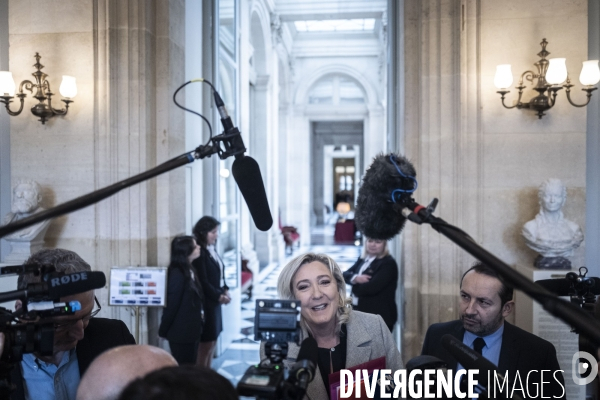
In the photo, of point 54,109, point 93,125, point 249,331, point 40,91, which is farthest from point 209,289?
point 249,331

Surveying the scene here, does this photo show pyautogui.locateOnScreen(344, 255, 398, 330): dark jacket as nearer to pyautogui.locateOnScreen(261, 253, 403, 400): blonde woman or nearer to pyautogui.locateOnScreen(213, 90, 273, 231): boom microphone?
pyautogui.locateOnScreen(261, 253, 403, 400): blonde woman

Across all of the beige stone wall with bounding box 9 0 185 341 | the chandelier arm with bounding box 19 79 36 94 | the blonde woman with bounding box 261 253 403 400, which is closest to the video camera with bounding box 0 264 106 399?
the blonde woman with bounding box 261 253 403 400

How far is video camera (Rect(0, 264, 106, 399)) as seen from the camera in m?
1.38

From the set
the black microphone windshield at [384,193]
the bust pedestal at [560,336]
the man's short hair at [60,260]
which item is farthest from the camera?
the bust pedestal at [560,336]

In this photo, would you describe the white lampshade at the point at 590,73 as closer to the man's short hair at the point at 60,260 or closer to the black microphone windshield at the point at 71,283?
the man's short hair at the point at 60,260

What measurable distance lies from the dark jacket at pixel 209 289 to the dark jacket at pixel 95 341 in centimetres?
277

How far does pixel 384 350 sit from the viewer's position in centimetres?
236

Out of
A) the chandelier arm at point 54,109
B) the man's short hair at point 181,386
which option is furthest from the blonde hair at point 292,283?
the chandelier arm at point 54,109

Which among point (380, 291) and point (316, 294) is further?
point (380, 291)

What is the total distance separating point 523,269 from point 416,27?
100 inches

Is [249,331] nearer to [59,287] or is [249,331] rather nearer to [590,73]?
[590,73]

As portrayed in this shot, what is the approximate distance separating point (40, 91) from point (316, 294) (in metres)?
3.68

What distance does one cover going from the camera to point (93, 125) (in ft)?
15.3

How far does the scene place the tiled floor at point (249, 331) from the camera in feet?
19.4
